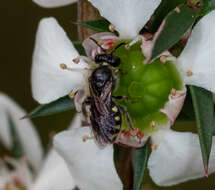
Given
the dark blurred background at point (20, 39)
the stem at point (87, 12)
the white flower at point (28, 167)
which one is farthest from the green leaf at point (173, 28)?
the dark blurred background at point (20, 39)

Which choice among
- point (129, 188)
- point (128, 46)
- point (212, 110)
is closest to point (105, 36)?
point (128, 46)

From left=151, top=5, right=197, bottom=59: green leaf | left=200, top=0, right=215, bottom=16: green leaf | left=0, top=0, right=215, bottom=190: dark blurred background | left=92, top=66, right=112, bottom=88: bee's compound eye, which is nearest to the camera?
left=151, top=5, right=197, bottom=59: green leaf

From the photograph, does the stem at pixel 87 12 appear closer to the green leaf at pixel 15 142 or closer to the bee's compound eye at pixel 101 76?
the bee's compound eye at pixel 101 76

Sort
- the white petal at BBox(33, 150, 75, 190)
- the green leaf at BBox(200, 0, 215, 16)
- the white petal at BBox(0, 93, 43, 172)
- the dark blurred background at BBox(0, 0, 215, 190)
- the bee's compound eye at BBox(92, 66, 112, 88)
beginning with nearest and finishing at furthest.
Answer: the green leaf at BBox(200, 0, 215, 16)
the bee's compound eye at BBox(92, 66, 112, 88)
the white petal at BBox(33, 150, 75, 190)
the white petal at BBox(0, 93, 43, 172)
the dark blurred background at BBox(0, 0, 215, 190)

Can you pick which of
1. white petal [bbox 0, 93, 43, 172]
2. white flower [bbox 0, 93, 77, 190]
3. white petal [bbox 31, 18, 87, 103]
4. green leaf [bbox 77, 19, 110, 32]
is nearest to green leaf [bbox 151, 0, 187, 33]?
green leaf [bbox 77, 19, 110, 32]

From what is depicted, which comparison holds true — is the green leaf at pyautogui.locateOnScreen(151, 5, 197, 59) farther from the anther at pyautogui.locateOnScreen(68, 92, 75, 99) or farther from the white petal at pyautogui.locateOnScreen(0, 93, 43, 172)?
the white petal at pyautogui.locateOnScreen(0, 93, 43, 172)

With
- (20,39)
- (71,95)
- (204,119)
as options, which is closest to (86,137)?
(71,95)
